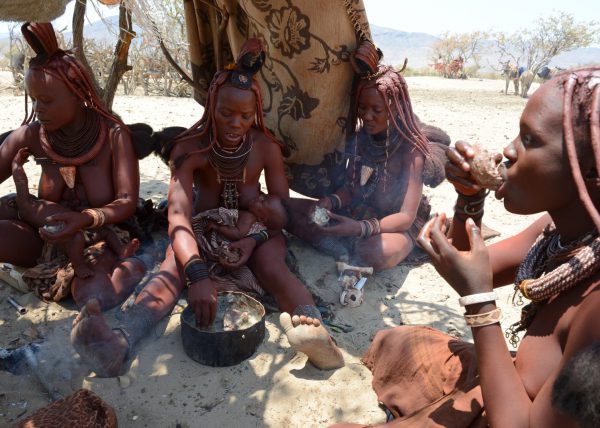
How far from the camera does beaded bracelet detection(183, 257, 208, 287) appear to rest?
2.68 metres

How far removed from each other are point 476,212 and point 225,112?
5.19 feet

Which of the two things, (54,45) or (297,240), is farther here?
(297,240)

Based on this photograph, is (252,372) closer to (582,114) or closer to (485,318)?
(485,318)

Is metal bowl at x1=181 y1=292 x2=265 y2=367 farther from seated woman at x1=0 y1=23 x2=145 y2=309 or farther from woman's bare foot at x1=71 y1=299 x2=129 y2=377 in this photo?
seated woman at x1=0 y1=23 x2=145 y2=309

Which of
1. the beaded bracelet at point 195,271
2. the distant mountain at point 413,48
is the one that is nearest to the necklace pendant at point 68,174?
the beaded bracelet at point 195,271

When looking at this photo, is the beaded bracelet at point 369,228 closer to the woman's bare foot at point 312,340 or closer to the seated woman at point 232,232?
the seated woman at point 232,232

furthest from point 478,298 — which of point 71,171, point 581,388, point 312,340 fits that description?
point 71,171

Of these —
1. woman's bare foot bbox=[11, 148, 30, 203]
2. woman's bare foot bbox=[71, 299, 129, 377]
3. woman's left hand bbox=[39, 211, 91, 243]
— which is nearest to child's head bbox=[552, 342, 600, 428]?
woman's bare foot bbox=[71, 299, 129, 377]

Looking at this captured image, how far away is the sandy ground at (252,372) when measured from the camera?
7.75ft

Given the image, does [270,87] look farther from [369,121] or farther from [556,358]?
[556,358]

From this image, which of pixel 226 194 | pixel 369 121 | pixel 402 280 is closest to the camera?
pixel 226 194

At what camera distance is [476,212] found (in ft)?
6.66

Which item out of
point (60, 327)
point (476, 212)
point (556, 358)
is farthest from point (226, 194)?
point (556, 358)

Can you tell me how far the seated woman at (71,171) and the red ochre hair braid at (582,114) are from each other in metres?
2.52
